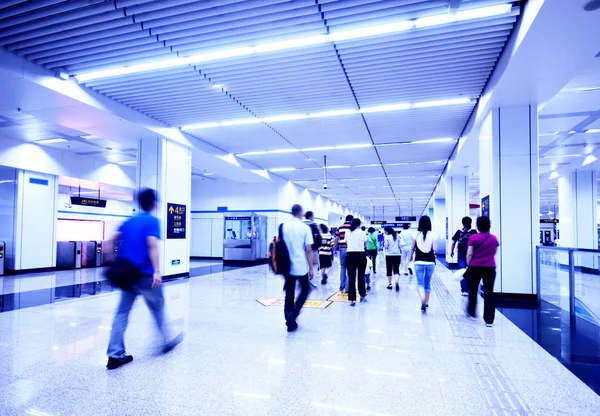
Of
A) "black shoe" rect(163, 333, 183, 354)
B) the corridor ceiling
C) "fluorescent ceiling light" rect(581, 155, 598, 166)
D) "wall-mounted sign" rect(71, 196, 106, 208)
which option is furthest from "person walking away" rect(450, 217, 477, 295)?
"wall-mounted sign" rect(71, 196, 106, 208)

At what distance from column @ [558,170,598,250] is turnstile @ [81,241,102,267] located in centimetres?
1776

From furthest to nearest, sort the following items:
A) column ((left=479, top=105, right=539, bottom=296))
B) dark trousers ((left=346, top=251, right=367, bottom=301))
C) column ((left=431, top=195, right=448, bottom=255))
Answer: column ((left=431, top=195, right=448, bottom=255)) < column ((left=479, top=105, right=539, bottom=296)) < dark trousers ((left=346, top=251, right=367, bottom=301))

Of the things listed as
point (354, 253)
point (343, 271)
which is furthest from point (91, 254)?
point (354, 253)

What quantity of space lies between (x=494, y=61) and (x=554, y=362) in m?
4.43

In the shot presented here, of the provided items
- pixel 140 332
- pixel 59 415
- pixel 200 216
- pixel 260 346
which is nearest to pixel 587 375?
pixel 260 346

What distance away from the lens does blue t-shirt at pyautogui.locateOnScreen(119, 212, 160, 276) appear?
3.31m

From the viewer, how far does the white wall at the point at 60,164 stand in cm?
1081

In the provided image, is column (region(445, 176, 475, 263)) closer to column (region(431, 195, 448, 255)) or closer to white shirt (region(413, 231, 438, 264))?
column (region(431, 195, 448, 255))

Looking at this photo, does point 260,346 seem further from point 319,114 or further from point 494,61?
point 319,114

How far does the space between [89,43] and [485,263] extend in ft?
20.4

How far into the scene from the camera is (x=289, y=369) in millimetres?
3223

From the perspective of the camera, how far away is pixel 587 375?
10.2 feet

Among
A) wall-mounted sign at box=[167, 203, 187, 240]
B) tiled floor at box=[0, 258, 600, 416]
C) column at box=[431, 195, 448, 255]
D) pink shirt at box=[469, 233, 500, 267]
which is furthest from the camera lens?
column at box=[431, 195, 448, 255]

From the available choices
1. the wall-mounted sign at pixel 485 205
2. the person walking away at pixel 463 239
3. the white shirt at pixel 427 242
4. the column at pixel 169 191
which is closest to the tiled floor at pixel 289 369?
the white shirt at pixel 427 242
